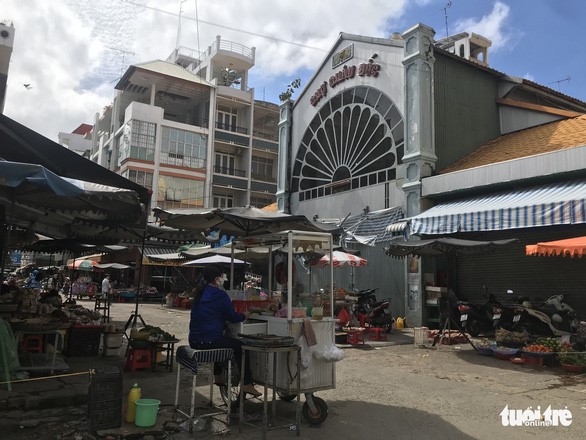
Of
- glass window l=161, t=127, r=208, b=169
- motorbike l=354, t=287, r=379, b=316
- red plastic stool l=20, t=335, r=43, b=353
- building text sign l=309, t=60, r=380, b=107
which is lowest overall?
red plastic stool l=20, t=335, r=43, b=353

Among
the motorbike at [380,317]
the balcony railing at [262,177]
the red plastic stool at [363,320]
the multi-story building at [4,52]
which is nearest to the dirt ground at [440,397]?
the motorbike at [380,317]

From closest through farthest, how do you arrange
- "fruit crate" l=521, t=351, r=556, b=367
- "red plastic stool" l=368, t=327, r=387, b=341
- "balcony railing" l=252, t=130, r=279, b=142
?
1. "fruit crate" l=521, t=351, r=556, b=367
2. "red plastic stool" l=368, t=327, r=387, b=341
3. "balcony railing" l=252, t=130, r=279, b=142

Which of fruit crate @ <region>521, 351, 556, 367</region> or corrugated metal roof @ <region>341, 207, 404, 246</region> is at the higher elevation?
corrugated metal roof @ <region>341, 207, 404, 246</region>

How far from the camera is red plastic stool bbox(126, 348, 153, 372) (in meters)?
7.83

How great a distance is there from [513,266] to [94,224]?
10800 mm

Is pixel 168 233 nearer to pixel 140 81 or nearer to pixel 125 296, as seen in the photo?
pixel 125 296

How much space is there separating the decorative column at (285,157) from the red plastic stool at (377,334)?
9.76 m

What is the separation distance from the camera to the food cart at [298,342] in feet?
17.6

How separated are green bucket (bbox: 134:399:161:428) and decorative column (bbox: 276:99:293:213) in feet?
54.0

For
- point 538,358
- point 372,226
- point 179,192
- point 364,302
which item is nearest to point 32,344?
point 364,302

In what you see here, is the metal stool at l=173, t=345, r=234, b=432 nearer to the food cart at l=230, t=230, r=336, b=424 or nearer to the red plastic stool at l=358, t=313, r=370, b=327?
the food cart at l=230, t=230, r=336, b=424

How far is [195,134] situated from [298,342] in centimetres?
3310

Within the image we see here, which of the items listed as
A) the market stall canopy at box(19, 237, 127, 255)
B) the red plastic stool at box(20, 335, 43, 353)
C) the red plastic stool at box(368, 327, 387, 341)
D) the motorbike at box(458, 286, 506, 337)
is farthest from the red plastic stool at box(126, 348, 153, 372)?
the motorbike at box(458, 286, 506, 337)

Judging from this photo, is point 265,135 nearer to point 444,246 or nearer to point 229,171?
point 229,171
